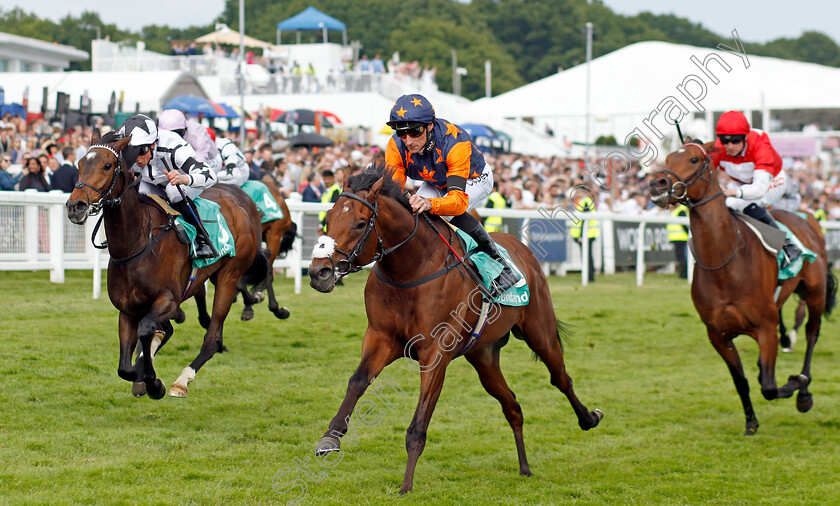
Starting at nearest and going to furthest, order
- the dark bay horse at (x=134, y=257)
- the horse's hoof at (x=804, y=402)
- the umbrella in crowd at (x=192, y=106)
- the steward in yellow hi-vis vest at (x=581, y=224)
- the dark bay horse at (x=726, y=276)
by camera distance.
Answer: the dark bay horse at (x=134, y=257), the dark bay horse at (x=726, y=276), the horse's hoof at (x=804, y=402), the steward in yellow hi-vis vest at (x=581, y=224), the umbrella in crowd at (x=192, y=106)

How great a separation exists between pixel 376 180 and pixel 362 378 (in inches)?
38.6

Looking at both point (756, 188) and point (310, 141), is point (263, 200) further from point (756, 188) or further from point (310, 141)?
point (310, 141)

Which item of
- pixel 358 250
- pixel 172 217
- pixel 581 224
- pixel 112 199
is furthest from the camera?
pixel 581 224

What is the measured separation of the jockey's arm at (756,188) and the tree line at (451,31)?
41779 millimetres

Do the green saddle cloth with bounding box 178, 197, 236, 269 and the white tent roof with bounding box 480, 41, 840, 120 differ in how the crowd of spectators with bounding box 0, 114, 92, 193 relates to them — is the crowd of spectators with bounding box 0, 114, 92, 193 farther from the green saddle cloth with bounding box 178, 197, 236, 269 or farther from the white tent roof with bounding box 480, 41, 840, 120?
the white tent roof with bounding box 480, 41, 840, 120

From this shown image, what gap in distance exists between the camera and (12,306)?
893cm

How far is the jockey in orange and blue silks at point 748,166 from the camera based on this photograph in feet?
23.0

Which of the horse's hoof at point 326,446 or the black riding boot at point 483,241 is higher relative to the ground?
the black riding boot at point 483,241

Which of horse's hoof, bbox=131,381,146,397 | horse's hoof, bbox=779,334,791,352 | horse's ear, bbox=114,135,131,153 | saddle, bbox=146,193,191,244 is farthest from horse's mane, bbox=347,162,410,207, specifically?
horse's hoof, bbox=779,334,791,352

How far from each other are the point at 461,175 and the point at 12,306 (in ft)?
19.3

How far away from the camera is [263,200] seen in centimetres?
891

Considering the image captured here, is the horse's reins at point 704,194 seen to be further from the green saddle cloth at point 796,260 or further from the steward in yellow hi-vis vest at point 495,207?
the steward in yellow hi-vis vest at point 495,207

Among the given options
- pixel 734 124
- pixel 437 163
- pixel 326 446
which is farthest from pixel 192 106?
pixel 326 446

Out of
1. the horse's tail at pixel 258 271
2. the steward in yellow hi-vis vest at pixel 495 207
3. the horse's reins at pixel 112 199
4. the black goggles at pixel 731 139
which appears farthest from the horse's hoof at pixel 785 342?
the horse's reins at pixel 112 199
